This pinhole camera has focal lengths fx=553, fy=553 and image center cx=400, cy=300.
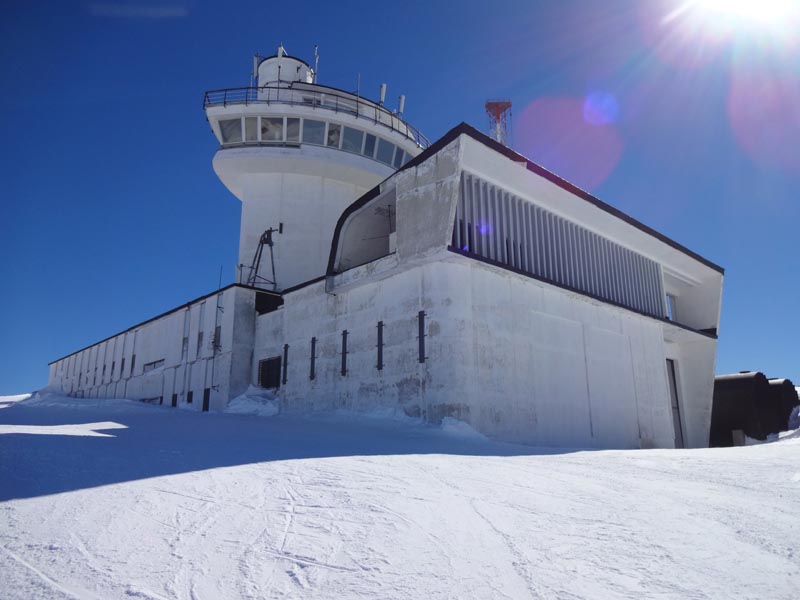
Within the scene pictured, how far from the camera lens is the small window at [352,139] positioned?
2933cm

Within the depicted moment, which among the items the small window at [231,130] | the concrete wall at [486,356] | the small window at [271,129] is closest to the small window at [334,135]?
the small window at [271,129]

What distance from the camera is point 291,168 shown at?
28891 millimetres

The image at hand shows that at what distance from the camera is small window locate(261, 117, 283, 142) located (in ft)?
94.4

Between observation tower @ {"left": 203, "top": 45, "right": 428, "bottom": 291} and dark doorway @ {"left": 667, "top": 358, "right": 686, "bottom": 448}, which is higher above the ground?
observation tower @ {"left": 203, "top": 45, "right": 428, "bottom": 291}

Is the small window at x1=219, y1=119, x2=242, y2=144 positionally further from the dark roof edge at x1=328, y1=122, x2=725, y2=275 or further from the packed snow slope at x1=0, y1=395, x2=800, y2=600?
the packed snow slope at x1=0, y1=395, x2=800, y2=600

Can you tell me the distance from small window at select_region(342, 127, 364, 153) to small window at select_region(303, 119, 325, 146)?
118cm

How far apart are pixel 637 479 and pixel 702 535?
8.30 feet

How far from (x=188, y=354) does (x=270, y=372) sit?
5.95 m

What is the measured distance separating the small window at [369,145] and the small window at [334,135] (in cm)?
151

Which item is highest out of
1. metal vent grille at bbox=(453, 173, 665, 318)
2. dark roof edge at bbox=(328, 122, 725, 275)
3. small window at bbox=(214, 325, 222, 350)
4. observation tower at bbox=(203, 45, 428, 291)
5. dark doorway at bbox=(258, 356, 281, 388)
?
observation tower at bbox=(203, 45, 428, 291)

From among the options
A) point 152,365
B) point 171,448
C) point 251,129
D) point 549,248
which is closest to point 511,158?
point 549,248

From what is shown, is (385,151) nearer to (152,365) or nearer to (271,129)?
Answer: (271,129)

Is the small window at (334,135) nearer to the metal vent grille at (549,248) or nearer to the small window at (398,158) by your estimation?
the small window at (398,158)

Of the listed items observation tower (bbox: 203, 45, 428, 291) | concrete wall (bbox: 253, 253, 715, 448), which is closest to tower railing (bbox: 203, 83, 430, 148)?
observation tower (bbox: 203, 45, 428, 291)
